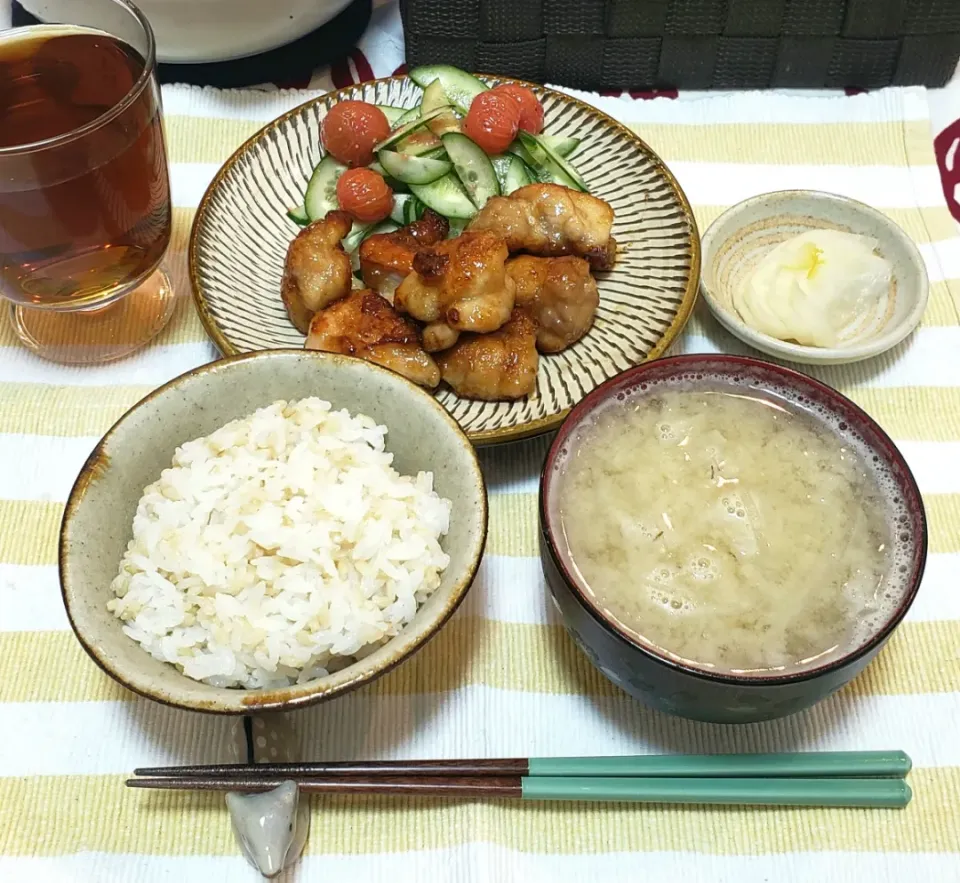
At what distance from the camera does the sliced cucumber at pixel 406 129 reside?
7.19 ft

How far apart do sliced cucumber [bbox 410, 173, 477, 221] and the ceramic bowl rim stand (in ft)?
2.61

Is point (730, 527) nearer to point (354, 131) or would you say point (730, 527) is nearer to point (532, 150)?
point (532, 150)

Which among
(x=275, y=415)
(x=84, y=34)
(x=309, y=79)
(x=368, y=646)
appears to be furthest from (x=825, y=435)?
(x=309, y=79)

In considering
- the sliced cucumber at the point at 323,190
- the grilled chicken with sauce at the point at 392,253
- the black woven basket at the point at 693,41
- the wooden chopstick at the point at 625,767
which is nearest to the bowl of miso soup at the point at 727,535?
the wooden chopstick at the point at 625,767

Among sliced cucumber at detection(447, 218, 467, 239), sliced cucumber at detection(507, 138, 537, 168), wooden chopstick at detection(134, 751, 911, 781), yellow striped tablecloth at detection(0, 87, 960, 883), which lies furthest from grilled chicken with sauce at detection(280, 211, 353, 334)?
wooden chopstick at detection(134, 751, 911, 781)

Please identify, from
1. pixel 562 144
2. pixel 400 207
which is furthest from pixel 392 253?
pixel 562 144

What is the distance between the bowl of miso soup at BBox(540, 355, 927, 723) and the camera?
131 cm

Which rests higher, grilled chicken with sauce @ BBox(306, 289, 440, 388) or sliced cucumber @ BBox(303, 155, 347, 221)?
sliced cucumber @ BBox(303, 155, 347, 221)

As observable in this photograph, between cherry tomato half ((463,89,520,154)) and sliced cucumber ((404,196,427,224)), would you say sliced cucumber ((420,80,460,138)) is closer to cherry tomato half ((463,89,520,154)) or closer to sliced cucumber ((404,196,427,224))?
cherry tomato half ((463,89,520,154))

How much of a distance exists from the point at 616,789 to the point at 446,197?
55.0 inches

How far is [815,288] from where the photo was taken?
6.59 ft

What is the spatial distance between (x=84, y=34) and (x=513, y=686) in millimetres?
1573

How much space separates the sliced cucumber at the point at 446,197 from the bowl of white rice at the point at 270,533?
2.23ft

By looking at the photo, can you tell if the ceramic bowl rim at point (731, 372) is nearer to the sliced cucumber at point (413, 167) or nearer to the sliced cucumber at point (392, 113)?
the sliced cucumber at point (413, 167)
